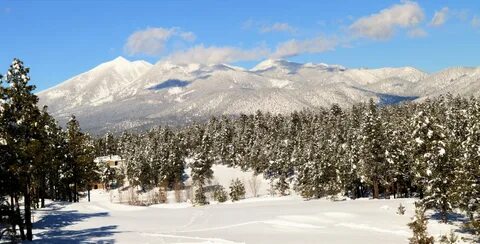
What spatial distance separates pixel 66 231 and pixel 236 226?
14.0 meters

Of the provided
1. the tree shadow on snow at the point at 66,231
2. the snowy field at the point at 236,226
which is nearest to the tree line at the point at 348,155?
the snowy field at the point at 236,226

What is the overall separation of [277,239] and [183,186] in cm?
10107

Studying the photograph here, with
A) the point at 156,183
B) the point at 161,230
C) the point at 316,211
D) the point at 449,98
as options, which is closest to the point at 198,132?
the point at 156,183

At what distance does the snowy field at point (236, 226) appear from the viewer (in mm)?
35344

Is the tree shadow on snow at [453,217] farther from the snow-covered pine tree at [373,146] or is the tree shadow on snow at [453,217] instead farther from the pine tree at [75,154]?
the pine tree at [75,154]

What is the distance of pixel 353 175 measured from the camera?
3130 inches

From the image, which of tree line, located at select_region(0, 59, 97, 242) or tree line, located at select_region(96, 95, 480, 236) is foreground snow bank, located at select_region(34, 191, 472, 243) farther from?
tree line, located at select_region(96, 95, 480, 236)

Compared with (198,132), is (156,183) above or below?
below

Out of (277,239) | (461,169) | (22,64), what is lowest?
(277,239)

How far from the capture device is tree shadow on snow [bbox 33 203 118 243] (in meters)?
35.2

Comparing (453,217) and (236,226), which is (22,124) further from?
(453,217)

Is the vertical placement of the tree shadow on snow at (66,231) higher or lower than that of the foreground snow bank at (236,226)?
higher

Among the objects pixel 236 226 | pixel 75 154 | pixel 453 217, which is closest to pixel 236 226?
pixel 236 226

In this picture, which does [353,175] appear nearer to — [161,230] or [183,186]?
[161,230]
